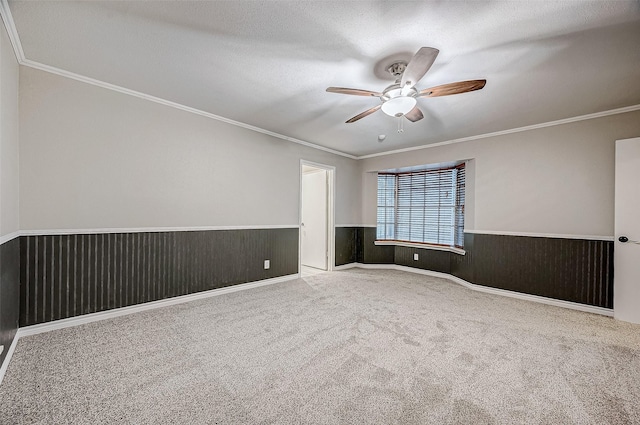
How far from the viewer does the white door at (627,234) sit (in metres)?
2.98

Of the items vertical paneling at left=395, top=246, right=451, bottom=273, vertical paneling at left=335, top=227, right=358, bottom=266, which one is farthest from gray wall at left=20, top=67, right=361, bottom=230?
vertical paneling at left=395, top=246, right=451, bottom=273

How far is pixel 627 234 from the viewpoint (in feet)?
9.98

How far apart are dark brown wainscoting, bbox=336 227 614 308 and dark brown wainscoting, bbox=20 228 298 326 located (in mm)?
3361

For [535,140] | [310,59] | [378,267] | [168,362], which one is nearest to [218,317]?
[168,362]

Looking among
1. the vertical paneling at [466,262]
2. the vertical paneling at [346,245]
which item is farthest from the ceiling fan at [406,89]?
the vertical paneling at [346,245]

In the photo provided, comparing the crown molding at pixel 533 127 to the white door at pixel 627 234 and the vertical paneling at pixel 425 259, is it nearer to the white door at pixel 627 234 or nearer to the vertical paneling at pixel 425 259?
the white door at pixel 627 234

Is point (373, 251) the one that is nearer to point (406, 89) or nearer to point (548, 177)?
point (548, 177)

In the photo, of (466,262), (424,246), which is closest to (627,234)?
(466,262)

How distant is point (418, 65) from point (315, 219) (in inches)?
163

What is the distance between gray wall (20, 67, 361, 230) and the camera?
2480mm

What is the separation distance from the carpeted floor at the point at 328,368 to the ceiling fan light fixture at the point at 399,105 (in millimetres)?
2069

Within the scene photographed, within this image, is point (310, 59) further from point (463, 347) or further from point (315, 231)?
point (315, 231)

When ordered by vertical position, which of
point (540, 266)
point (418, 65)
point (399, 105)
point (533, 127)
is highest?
point (533, 127)

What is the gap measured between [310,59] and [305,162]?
2666 mm
